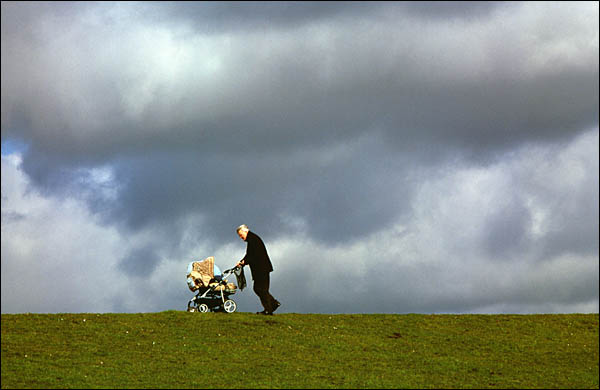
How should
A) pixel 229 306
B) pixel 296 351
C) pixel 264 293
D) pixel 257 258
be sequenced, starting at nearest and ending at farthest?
pixel 296 351 → pixel 264 293 → pixel 257 258 → pixel 229 306

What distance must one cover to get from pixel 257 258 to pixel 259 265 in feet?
1.04

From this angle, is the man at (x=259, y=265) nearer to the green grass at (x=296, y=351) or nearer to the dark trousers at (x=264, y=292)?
the dark trousers at (x=264, y=292)

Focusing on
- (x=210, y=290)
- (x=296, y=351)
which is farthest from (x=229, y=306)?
(x=296, y=351)

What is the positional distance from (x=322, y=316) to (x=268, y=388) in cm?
1076

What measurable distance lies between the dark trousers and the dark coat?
5.2 inches

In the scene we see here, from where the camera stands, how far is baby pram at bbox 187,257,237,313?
31547 mm

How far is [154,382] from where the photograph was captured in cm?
2066

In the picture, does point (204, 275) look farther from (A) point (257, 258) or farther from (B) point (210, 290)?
(A) point (257, 258)

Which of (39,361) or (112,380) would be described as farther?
(39,361)

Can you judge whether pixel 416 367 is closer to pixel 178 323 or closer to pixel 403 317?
pixel 403 317

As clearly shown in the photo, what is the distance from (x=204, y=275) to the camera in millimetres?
32062

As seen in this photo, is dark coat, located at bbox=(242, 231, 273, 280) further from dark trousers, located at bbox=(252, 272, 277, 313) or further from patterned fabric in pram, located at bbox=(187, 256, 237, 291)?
patterned fabric in pram, located at bbox=(187, 256, 237, 291)

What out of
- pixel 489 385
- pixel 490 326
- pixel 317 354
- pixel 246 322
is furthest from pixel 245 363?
pixel 490 326

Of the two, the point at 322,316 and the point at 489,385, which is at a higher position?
the point at 322,316
